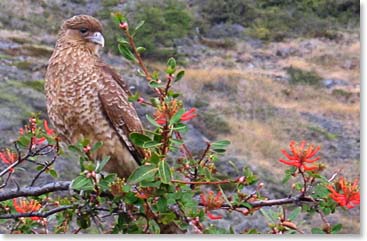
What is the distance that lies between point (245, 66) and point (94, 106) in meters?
0.42

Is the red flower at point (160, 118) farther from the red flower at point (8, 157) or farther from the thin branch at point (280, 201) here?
the red flower at point (8, 157)

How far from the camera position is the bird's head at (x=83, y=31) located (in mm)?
1768

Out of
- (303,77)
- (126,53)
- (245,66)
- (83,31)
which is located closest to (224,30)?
(245,66)

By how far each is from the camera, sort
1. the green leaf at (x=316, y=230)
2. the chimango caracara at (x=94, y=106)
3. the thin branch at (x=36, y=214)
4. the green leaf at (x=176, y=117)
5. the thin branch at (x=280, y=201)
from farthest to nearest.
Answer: the chimango caracara at (x=94, y=106), the green leaf at (x=316, y=230), the thin branch at (x=36, y=214), the thin branch at (x=280, y=201), the green leaf at (x=176, y=117)

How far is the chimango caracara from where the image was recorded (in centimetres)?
171

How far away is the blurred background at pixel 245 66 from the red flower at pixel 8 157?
6 cm

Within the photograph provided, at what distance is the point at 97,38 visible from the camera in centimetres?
176

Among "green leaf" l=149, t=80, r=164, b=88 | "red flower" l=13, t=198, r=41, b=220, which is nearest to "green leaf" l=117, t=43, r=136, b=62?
"green leaf" l=149, t=80, r=164, b=88

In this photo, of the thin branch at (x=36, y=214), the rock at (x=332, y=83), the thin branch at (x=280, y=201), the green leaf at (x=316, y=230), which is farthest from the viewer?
the rock at (x=332, y=83)

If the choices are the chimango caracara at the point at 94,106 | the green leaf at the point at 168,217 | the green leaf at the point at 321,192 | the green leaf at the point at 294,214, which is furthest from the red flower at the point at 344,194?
the chimango caracara at the point at 94,106

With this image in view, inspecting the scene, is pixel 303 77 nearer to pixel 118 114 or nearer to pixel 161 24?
pixel 161 24

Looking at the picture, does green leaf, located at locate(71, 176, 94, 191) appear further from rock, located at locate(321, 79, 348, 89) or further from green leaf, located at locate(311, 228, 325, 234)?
rock, located at locate(321, 79, 348, 89)

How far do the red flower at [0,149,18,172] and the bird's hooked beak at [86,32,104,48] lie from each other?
35cm

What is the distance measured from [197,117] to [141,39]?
0.83 feet
